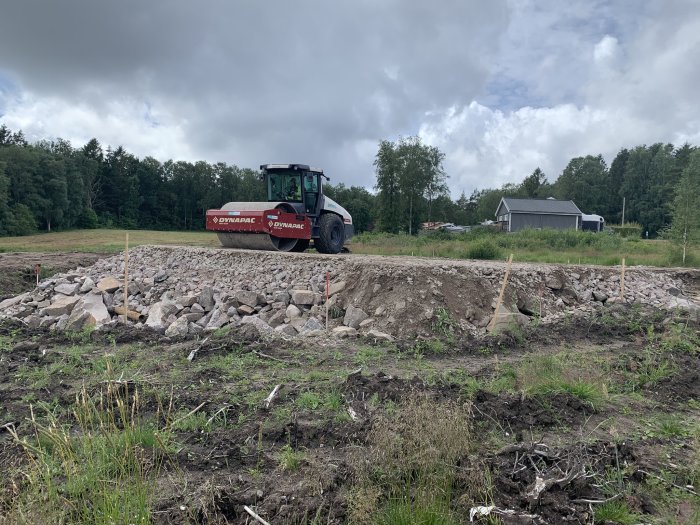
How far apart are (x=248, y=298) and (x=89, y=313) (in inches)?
128

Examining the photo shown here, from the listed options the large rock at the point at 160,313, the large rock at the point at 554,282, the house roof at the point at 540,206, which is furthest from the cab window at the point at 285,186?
the house roof at the point at 540,206

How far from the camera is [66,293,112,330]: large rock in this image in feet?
33.7

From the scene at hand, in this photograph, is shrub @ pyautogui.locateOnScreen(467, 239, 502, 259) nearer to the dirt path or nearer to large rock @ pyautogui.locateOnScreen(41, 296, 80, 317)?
large rock @ pyautogui.locateOnScreen(41, 296, 80, 317)

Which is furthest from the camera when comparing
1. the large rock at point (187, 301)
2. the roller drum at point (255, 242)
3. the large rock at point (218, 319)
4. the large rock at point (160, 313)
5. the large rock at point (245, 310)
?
the roller drum at point (255, 242)

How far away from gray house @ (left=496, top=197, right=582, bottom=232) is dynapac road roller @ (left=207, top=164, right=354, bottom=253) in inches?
1322

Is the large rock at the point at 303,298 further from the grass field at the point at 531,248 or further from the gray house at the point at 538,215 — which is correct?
the gray house at the point at 538,215

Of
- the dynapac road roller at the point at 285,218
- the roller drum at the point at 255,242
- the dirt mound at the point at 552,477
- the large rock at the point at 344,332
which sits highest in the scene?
the dynapac road roller at the point at 285,218

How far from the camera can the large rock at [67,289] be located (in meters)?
13.5

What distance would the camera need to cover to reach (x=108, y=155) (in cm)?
7162

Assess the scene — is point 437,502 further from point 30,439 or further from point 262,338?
point 262,338

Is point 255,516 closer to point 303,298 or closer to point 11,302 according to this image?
point 303,298

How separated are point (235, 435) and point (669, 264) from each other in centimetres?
1915

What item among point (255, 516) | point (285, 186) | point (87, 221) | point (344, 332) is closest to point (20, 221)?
point (87, 221)

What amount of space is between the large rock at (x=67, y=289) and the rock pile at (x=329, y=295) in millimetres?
24
